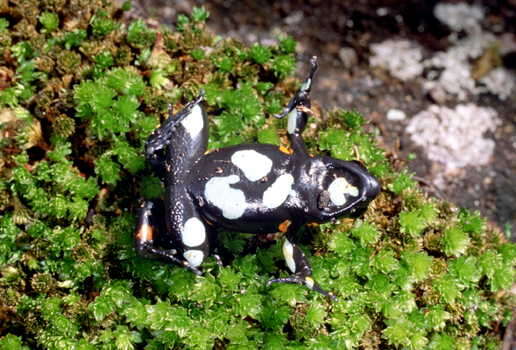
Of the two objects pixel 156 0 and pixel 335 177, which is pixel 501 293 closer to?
pixel 335 177

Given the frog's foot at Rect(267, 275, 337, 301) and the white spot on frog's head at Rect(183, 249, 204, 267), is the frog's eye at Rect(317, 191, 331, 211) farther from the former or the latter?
the white spot on frog's head at Rect(183, 249, 204, 267)

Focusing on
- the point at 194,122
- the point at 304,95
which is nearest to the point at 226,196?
the point at 194,122

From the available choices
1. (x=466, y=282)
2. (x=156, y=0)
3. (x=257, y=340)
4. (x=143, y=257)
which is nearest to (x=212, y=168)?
(x=143, y=257)

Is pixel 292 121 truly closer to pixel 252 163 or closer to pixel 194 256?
pixel 252 163

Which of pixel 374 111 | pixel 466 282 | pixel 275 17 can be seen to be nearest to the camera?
pixel 466 282

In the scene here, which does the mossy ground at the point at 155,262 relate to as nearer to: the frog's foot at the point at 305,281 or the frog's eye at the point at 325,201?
the frog's foot at the point at 305,281

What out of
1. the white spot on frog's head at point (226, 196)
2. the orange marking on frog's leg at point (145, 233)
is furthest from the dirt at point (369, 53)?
the orange marking on frog's leg at point (145, 233)

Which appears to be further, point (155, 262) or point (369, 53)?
point (369, 53)
